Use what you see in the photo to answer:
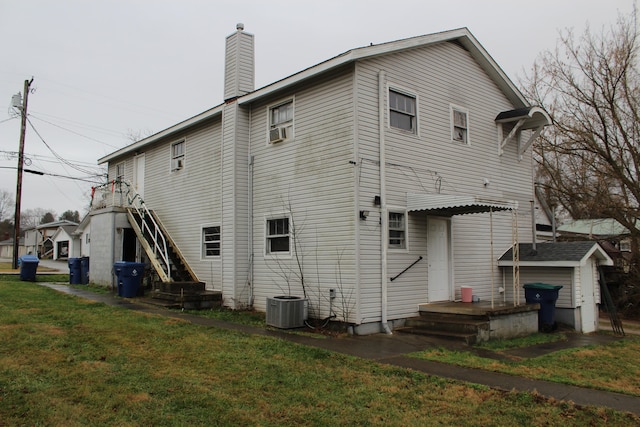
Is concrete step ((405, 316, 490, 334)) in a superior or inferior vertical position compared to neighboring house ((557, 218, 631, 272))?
inferior

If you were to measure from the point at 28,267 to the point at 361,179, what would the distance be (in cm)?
1656

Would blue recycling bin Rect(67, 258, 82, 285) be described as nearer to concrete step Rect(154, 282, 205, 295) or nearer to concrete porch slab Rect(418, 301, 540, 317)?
concrete step Rect(154, 282, 205, 295)

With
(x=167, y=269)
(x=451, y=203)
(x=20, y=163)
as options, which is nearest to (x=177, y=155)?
(x=167, y=269)

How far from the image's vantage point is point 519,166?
49.6 feet

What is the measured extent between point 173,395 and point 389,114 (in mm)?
7975

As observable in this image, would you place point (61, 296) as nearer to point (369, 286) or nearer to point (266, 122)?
point (266, 122)

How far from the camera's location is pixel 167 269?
15000 mm

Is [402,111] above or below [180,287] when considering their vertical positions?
above

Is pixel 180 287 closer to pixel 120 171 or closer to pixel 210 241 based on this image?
pixel 210 241

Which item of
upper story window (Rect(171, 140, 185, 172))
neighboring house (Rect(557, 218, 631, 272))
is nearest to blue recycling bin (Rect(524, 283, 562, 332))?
neighboring house (Rect(557, 218, 631, 272))

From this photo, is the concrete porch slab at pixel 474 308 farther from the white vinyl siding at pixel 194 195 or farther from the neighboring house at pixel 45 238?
the neighboring house at pixel 45 238

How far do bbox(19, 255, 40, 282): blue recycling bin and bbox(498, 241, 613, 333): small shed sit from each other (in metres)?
18.2

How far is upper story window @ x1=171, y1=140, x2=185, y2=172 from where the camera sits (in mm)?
16609

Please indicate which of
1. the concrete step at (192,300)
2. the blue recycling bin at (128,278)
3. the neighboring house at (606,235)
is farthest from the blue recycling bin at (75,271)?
the neighboring house at (606,235)
